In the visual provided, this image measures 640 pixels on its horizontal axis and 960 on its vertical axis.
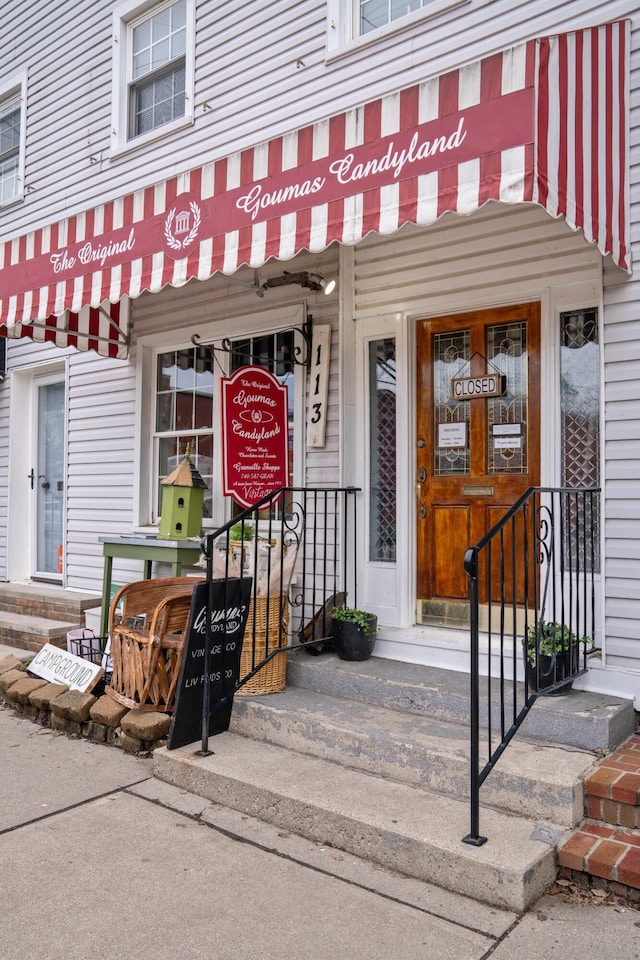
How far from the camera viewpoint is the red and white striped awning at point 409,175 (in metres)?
3.16

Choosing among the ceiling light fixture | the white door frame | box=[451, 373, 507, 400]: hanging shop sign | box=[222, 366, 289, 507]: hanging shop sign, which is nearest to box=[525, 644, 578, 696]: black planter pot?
box=[451, 373, 507, 400]: hanging shop sign

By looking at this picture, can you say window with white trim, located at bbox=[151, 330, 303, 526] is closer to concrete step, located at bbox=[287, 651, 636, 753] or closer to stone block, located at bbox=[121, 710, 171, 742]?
concrete step, located at bbox=[287, 651, 636, 753]

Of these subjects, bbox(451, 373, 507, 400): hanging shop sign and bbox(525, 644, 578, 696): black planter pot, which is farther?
bbox(451, 373, 507, 400): hanging shop sign

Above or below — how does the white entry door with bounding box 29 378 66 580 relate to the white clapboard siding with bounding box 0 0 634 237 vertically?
below

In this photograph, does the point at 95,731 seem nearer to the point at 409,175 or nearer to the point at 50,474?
the point at 409,175

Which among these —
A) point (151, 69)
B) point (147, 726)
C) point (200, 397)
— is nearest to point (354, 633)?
point (147, 726)

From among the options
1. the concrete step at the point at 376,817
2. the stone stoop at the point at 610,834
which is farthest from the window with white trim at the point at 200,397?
the stone stoop at the point at 610,834

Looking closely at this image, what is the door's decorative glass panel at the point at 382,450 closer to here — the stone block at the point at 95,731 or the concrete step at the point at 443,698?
the concrete step at the point at 443,698

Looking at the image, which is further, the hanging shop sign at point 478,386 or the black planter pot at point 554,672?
the hanging shop sign at point 478,386

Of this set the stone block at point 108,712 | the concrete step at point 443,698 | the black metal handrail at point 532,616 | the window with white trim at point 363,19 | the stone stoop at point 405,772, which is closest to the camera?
the stone stoop at point 405,772

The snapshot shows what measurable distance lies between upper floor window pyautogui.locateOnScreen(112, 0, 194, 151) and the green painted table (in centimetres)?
350

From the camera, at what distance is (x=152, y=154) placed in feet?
21.7

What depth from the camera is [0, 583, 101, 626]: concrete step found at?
6578 millimetres

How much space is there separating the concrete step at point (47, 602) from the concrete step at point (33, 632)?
0.07m
